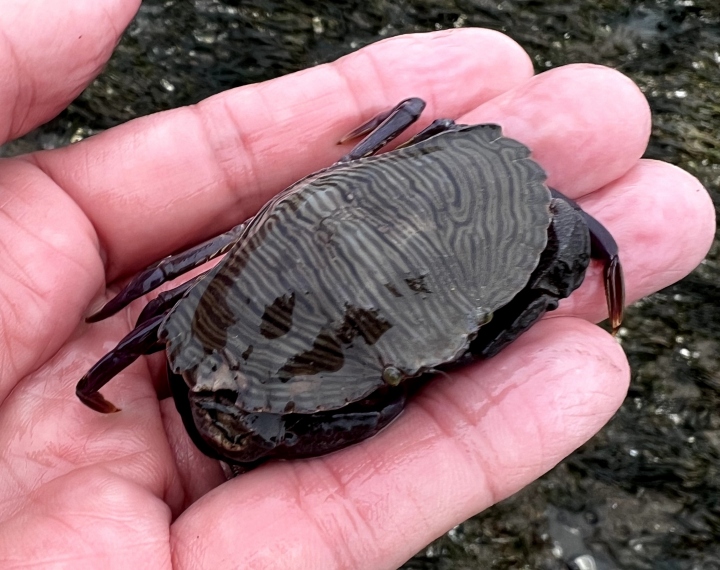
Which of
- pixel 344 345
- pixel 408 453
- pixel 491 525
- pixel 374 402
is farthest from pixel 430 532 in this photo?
pixel 491 525

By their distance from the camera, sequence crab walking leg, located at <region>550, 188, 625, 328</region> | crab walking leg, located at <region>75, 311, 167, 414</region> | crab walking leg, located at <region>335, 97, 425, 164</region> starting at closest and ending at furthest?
crab walking leg, located at <region>75, 311, 167, 414</region> < crab walking leg, located at <region>550, 188, 625, 328</region> < crab walking leg, located at <region>335, 97, 425, 164</region>

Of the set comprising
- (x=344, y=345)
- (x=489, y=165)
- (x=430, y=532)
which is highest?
(x=489, y=165)

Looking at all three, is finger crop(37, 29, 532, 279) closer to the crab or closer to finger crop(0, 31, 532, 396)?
finger crop(0, 31, 532, 396)

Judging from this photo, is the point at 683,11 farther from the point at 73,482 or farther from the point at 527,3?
the point at 73,482

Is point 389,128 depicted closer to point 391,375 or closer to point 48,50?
point 391,375

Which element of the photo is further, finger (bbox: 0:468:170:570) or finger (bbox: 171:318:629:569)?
finger (bbox: 171:318:629:569)

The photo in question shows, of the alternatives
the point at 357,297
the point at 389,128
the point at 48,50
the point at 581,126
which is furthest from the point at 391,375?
the point at 48,50

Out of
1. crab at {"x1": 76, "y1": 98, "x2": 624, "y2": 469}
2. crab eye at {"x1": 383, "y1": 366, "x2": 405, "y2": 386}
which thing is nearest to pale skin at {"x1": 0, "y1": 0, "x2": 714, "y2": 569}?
crab at {"x1": 76, "y1": 98, "x2": 624, "y2": 469}
